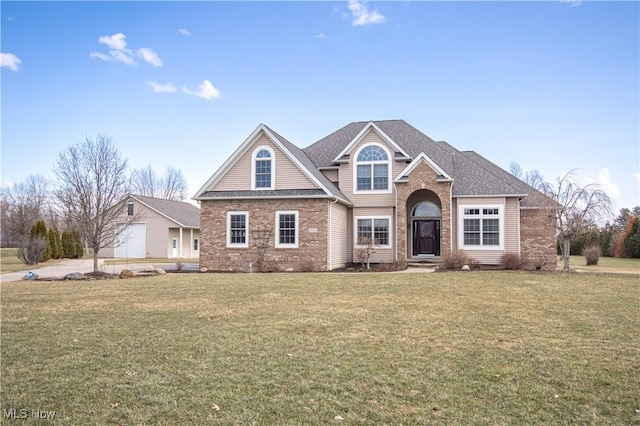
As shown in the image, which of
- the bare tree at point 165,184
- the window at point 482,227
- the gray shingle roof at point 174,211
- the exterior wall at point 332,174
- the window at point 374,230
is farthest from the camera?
the bare tree at point 165,184

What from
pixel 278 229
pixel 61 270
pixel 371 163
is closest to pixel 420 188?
pixel 371 163

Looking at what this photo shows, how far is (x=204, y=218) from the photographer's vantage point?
22.4 metres

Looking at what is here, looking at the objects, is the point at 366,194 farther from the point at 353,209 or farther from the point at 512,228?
the point at 512,228

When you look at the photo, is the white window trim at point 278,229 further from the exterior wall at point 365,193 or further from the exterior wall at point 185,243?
the exterior wall at point 185,243

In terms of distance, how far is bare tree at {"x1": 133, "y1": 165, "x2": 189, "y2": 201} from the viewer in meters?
65.8

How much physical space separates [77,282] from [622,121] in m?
23.1

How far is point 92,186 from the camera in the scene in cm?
2009

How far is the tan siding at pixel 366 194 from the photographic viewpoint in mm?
23500

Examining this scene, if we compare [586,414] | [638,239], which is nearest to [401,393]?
[586,414]

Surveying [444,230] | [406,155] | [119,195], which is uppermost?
[406,155]

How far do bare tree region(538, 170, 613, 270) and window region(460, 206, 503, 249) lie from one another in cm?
257

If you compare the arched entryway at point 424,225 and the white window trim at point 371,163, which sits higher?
the white window trim at point 371,163

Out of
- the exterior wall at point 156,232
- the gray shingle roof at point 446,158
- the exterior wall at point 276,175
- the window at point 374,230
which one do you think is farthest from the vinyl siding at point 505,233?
the exterior wall at point 156,232

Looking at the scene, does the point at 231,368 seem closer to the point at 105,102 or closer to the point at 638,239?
the point at 105,102
